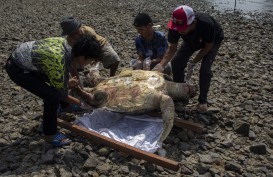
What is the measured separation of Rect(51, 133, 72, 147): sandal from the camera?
4.06m

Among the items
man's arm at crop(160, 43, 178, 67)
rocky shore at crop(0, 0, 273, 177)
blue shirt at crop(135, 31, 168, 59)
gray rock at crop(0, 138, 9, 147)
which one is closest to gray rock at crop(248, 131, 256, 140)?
rocky shore at crop(0, 0, 273, 177)

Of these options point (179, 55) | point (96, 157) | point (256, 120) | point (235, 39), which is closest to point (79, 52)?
point (96, 157)

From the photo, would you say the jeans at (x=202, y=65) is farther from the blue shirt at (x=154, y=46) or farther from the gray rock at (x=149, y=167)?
the gray rock at (x=149, y=167)

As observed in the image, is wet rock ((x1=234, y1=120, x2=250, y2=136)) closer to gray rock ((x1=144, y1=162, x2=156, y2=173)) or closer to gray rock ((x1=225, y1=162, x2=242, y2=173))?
gray rock ((x1=225, y1=162, x2=242, y2=173))

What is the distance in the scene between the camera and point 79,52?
3.69 meters

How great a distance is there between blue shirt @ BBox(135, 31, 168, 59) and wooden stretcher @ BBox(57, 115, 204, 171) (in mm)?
1671

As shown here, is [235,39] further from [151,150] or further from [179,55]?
[151,150]

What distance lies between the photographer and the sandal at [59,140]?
4059 millimetres

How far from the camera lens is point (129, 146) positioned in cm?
390

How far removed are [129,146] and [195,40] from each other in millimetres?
1959

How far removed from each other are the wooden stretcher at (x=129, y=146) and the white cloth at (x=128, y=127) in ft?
0.55

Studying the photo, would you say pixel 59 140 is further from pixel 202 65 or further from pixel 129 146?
pixel 202 65

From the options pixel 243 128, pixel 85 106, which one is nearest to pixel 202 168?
pixel 243 128

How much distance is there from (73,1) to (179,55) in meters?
12.2
